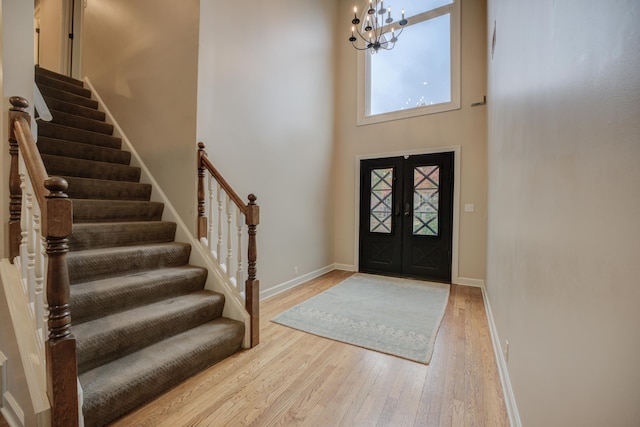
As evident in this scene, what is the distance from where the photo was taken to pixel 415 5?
4539mm

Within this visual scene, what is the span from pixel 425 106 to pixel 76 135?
183 inches

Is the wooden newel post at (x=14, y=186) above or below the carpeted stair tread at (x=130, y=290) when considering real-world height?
above

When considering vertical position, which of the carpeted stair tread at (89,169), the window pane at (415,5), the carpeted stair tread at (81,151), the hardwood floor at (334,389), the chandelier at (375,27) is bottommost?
the hardwood floor at (334,389)

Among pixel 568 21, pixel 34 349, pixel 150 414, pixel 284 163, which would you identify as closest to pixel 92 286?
pixel 34 349

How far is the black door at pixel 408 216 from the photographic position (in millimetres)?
4215

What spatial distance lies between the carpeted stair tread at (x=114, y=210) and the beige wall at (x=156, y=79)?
23 centimetres

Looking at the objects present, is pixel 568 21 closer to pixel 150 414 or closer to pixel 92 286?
pixel 150 414

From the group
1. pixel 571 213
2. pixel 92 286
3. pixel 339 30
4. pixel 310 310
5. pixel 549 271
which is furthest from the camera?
pixel 339 30

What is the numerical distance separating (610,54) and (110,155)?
387cm

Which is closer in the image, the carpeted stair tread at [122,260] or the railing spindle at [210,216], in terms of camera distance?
the carpeted stair tread at [122,260]

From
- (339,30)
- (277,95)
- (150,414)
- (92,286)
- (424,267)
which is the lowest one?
(150,414)

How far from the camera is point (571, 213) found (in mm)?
846

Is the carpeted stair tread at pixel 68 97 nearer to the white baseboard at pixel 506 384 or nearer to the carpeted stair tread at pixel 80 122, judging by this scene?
the carpeted stair tread at pixel 80 122

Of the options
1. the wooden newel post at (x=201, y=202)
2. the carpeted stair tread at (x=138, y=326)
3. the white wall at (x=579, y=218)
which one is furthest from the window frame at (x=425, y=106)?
the carpeted stair tread at (x=138, y=326)
